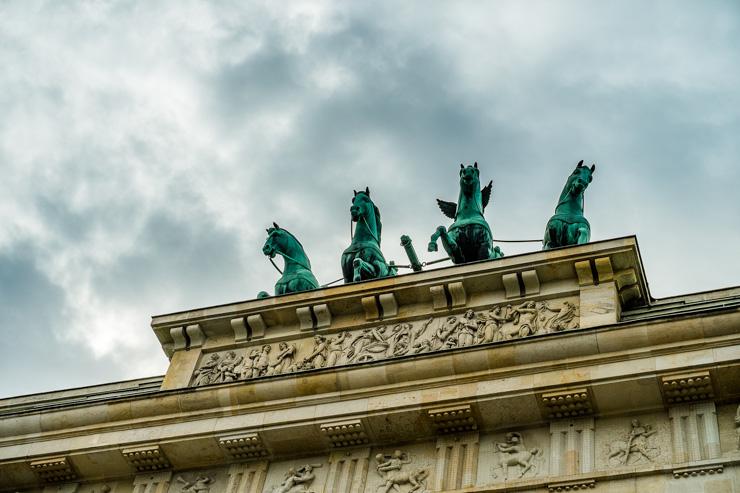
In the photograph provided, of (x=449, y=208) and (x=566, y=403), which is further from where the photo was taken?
(x=449, y=208)

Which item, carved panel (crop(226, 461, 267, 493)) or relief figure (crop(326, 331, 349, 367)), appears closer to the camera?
carved panel (crop(226, 461, 267, 493))

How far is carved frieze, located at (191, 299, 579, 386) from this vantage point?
20.9 meters

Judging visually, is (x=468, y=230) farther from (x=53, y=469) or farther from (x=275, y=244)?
(x=53, y=469)

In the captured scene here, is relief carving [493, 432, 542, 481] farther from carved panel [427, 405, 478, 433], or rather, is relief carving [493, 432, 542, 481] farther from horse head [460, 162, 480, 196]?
horse head [460, 162, 480, 196]

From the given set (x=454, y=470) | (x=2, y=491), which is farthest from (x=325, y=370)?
(x=2, y=491)

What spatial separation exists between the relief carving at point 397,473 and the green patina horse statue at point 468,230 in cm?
499

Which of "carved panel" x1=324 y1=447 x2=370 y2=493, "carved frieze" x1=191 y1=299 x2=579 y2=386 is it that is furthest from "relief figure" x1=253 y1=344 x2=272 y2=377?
"carved panel" x1=324 y1=447 x2=370 y2=493

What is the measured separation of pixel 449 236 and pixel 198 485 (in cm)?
627

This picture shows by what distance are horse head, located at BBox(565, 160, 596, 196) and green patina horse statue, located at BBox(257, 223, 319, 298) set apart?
199 inches

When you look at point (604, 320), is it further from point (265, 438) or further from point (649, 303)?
point (265, 438)

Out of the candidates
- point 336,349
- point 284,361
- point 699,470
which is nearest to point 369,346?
point 336,349

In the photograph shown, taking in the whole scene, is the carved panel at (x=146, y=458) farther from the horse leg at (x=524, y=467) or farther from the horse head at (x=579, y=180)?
the horse head at (x=579, y=180)

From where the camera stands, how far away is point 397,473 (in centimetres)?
1928

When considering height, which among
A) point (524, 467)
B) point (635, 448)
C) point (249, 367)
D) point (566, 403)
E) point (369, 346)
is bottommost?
point (524, 467)
